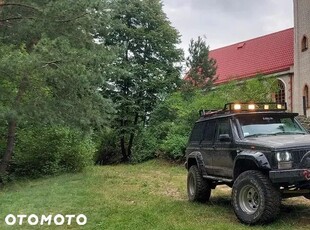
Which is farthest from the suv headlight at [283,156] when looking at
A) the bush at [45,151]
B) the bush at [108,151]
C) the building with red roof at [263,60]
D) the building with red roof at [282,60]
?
the bush at [108,151]

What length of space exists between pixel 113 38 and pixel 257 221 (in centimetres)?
2301

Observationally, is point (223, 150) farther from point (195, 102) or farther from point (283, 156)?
point (195, 102)

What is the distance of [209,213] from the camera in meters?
8.26

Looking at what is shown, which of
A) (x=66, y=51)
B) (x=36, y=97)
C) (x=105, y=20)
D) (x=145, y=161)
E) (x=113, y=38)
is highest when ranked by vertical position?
(x=113, y=38)

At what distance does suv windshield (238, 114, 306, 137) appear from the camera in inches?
320

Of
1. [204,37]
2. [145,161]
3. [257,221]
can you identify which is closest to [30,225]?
[257,221]

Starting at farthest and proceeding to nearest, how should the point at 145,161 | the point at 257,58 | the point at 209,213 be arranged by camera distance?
1. the point at 257,58
2. the point at 145,161
3. the point at 209,213

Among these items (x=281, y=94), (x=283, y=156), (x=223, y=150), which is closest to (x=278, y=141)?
(x=283, y=156)

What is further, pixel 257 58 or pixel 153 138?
pixel 257 58

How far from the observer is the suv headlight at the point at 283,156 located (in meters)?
6.71

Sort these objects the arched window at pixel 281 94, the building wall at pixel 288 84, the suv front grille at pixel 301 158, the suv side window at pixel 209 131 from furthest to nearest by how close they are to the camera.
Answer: the arched window at pixel 281 94, the building wall at pixel 288 84, the suv side window at pixel 209 131, the suv front grille at pixel 301 158

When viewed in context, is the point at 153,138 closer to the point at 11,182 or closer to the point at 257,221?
the point at 11,182

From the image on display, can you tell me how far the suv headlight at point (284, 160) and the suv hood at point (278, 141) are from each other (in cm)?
12

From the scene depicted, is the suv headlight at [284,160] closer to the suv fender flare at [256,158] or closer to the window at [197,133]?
the suv fender flare at [256,158]
